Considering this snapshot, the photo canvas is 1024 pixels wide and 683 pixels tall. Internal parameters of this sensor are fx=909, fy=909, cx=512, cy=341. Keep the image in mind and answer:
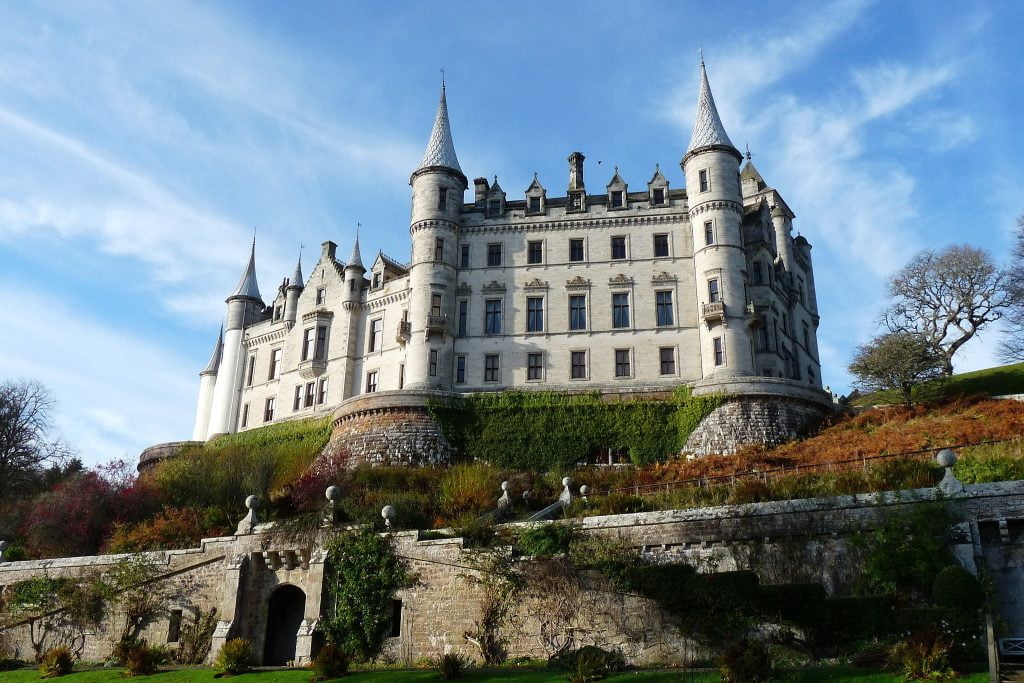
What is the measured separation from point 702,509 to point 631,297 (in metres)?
22.8

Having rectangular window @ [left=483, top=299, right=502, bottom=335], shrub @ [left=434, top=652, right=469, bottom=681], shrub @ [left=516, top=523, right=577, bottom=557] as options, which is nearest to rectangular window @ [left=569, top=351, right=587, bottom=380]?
rectangular window @ [left=483, top=299, right=502, bottom=335]

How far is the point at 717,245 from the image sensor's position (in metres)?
46.0

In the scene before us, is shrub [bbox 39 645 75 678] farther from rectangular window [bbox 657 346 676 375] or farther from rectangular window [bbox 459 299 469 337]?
rectangular window [bbox 657 346 676 375]

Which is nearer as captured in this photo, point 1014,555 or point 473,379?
point 1014,555

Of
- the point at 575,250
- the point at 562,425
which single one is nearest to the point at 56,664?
the point at 562,425

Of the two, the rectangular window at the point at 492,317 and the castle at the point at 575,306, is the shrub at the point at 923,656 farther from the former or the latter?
the rectangular window at the point at 492,317

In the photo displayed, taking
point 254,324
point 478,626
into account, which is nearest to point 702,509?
point 478,626

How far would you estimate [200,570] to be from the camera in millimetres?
30594

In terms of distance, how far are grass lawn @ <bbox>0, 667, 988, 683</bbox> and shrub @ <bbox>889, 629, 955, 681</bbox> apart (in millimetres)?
359

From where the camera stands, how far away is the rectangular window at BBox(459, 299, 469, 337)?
48.3m

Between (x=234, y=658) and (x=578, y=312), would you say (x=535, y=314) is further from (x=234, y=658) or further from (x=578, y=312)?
(x=234, y=658)

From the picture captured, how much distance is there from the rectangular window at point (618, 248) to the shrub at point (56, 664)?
3130 cm

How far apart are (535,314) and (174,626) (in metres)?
24.5

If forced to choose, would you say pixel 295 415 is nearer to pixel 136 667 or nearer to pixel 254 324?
pixel 254 324
